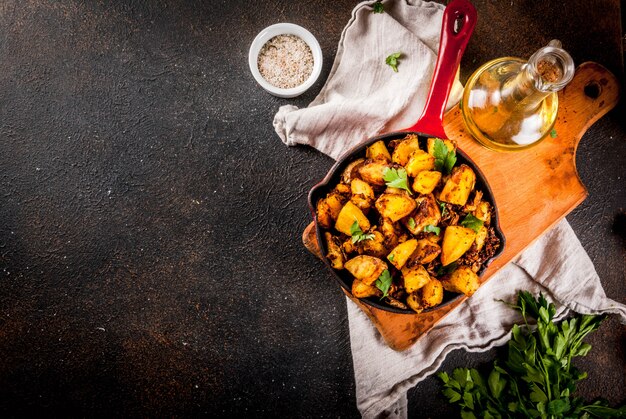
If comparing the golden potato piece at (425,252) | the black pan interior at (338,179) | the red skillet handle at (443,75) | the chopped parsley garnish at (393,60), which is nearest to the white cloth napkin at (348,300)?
the chopped parsley garnish at (393,60)

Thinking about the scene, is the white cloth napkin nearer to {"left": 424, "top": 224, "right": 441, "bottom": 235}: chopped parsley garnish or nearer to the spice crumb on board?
the spice crumb on board

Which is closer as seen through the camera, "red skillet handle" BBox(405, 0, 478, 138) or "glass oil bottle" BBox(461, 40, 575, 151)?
"glass oil bottle" BBox(461, 40, 575, 151)

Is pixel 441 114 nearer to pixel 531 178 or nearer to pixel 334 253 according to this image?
→ pixel 531 178

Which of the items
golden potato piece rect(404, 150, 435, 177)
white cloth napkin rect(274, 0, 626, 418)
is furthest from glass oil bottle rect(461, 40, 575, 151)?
golden potato piece rect(404, 150, 435, 177)

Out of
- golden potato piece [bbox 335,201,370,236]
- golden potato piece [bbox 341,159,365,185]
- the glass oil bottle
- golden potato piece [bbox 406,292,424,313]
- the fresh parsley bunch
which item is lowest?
the fresh parsley bunch

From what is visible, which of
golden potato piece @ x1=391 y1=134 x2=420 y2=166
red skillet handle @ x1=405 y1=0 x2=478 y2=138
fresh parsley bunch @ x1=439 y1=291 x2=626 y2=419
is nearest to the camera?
golden potato piece @ x1=391 y1=134 x2=420 y2=166

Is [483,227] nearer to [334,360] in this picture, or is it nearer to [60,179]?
[334,360]

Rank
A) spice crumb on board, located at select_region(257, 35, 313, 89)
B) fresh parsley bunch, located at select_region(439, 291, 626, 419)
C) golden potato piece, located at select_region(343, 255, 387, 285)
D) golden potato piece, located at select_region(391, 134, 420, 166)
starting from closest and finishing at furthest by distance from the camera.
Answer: golden potato piece, located at select_region(343, 255, 387, 285), golden potato piece, located at select_region(391, 134, 420, 166), fresh parsley bunch, located at select_region(439, 291, 626, 419), spice crumb on board, located at select_region(257, 35, 313, 89)
